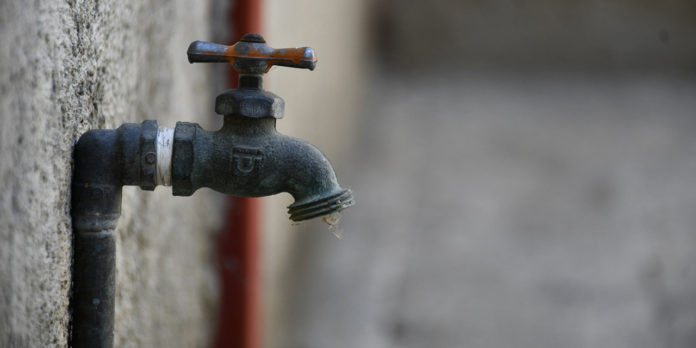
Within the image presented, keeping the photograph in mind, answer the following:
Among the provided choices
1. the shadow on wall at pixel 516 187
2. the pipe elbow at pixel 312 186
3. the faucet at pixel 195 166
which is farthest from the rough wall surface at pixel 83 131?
the shadow on wall at pixel 516 187

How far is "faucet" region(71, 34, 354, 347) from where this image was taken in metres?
0.80

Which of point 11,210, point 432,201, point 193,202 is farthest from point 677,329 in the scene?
point 11,210

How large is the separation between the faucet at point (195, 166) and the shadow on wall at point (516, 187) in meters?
1.55

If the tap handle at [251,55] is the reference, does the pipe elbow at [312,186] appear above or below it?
below

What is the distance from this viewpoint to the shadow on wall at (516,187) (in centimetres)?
248

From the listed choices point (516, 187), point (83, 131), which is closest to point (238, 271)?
point (83, 131)

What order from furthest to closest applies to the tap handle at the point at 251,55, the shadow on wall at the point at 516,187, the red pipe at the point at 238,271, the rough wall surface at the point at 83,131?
the shadow on wall at the point at 516,187
the red pipe at the point at 238,271
the tap handle at the point at 251,55
the rough wall surface at the point at 83,131

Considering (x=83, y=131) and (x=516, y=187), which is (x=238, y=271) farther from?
(x=516, y=187)

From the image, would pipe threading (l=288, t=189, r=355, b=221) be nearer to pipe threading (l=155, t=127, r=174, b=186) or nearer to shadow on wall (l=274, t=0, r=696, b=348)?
pipe threading (l=155, t=127, r=174, b=186)

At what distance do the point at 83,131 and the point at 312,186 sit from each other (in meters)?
0.28

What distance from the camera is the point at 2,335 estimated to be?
1.93 ft

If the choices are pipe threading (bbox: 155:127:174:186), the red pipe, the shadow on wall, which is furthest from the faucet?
the shadow on wall

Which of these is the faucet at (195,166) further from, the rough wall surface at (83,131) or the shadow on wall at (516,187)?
the shadow on wall at (516,187)

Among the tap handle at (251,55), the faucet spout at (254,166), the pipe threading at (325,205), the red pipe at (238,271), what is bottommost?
the red pipe at (238,271)
